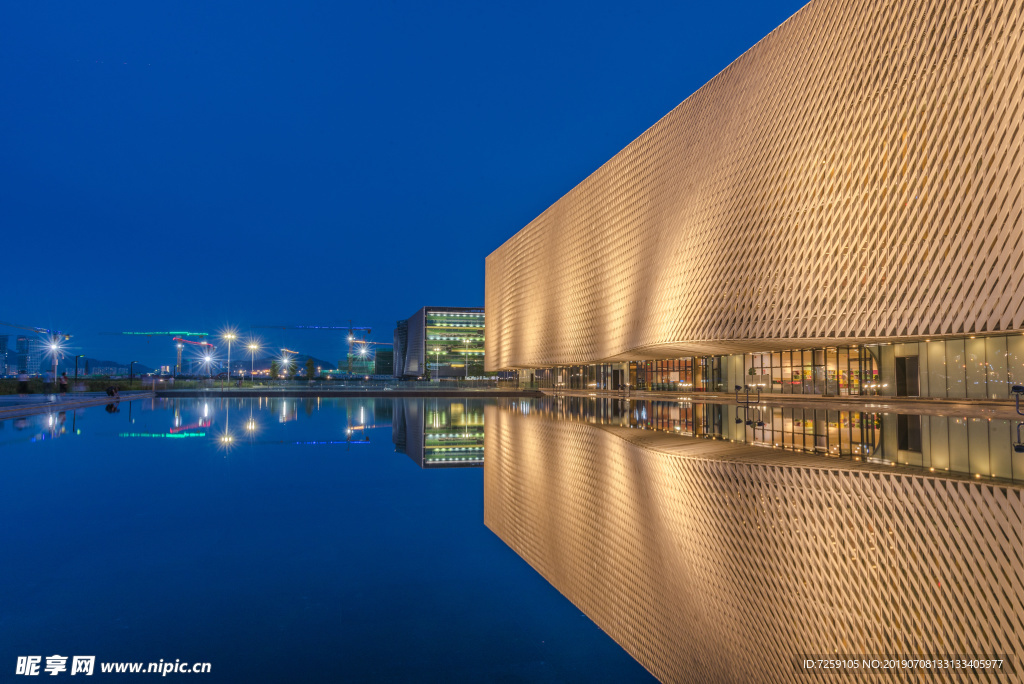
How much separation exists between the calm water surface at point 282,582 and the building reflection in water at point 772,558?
1.52ft

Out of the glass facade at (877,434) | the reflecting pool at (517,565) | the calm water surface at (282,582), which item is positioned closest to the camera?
the calm water surface at (282,582)

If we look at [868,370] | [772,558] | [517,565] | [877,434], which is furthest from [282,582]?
[868,370]

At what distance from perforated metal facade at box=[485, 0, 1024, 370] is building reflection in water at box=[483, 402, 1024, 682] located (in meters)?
13.1

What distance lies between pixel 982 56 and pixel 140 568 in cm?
2453

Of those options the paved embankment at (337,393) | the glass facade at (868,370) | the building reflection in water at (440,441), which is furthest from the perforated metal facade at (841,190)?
the paved embankment at (337,393)

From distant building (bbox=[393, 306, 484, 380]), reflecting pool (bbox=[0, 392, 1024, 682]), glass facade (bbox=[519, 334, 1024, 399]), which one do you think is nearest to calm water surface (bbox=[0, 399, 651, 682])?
reflecting pool (bbox=[0, 392, 1024, 682])

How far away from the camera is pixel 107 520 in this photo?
21.4 feet

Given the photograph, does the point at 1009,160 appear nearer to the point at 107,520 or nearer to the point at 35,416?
the point at 107,520

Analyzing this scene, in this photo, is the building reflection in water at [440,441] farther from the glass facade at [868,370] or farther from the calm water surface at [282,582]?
the glass facade at [868,370]

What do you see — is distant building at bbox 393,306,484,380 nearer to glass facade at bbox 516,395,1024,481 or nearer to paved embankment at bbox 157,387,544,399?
paved embankment at bbox 157,387,544,399

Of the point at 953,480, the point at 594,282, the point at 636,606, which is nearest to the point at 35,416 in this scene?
the point at 636,606

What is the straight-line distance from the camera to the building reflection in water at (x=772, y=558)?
3859 mm

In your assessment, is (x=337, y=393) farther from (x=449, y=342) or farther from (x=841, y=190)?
(x=449, y=342)

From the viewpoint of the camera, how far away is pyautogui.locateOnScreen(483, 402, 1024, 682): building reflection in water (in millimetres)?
3859
